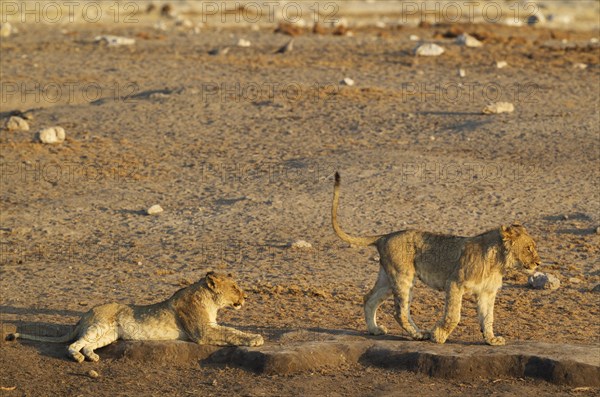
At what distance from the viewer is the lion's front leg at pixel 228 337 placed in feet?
28.8

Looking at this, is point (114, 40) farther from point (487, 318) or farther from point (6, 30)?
point (487, 318)

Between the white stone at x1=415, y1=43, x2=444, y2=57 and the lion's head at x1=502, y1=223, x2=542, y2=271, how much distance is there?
14495mm

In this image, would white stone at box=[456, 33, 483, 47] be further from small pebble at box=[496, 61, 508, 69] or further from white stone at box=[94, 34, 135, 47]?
white stone at box=[94, 34, 135, 47]

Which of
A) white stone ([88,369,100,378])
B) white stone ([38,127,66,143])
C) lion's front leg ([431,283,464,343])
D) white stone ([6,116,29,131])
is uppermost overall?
white stone ([6,116,29,131])

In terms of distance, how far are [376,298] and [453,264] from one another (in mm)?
685

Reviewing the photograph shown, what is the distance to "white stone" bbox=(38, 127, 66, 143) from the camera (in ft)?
54.9

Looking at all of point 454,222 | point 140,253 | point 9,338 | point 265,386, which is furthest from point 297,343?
point 454,222

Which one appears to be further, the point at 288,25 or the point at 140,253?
the point at 288,25

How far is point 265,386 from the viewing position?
827 cm

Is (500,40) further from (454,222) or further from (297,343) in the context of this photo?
(297,343)

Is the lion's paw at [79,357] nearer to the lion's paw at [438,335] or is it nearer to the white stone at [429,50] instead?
the lion's paw at [438,335]

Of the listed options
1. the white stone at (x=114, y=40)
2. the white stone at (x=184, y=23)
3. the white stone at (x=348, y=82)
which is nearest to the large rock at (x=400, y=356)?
the white stone at (x=348, y=82)

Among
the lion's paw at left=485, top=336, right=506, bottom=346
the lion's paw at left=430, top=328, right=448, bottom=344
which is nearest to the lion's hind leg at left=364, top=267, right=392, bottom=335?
the lion's paw at left=430, top=328, right=448, bottom=344

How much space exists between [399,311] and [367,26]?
22.0 m
